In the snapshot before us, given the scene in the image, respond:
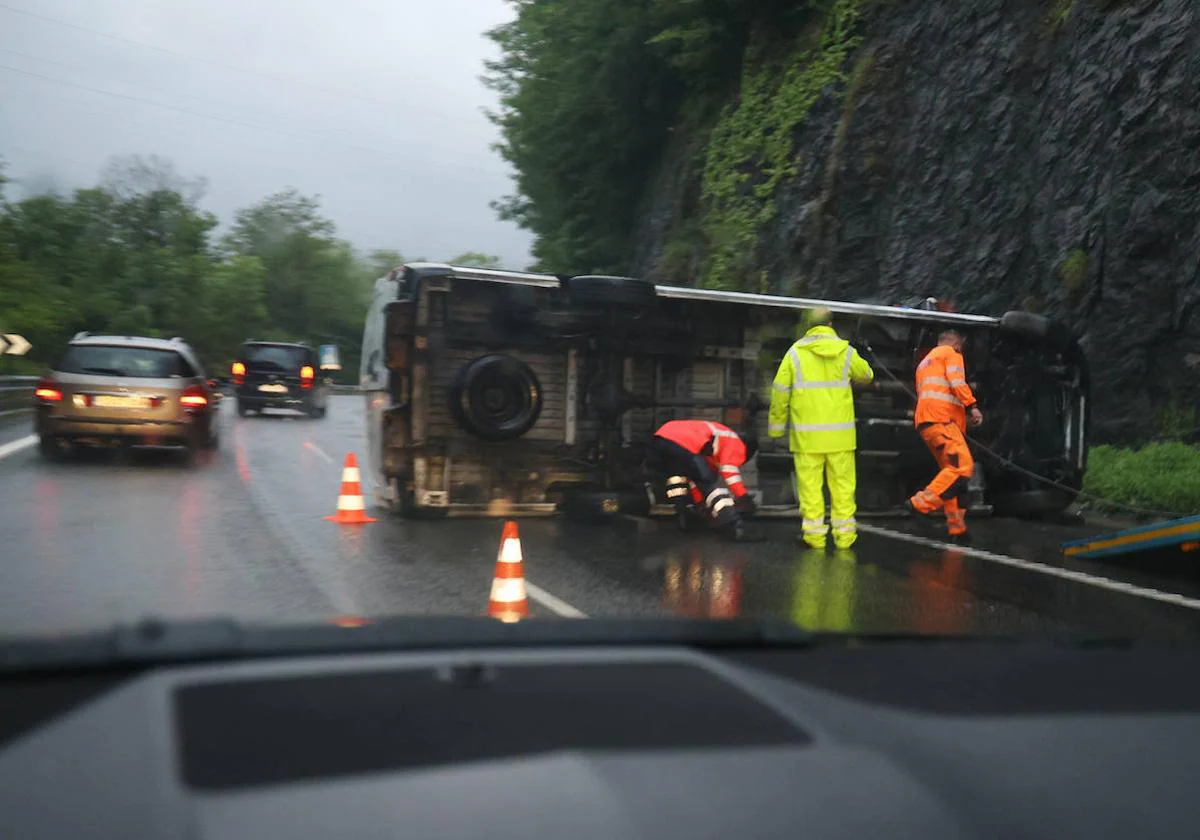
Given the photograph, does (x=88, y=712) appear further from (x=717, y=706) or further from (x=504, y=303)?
(x=504, y=303)

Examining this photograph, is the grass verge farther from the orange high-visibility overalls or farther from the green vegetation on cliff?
the green vegetation on cliff

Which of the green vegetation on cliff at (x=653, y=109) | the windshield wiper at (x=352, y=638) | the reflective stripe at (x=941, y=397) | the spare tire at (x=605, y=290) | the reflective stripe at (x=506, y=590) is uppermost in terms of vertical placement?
the green vegetation on cliff at (x=653, y=109)

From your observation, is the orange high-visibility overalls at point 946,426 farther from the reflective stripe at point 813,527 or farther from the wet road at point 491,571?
the reflective stripe at point 813,527

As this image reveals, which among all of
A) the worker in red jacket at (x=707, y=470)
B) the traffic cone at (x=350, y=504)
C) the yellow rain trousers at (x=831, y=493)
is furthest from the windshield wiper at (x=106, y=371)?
the yellow rain trousers at (x=831, y=493)

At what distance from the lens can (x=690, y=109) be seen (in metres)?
32.6

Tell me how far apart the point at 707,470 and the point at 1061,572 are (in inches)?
121

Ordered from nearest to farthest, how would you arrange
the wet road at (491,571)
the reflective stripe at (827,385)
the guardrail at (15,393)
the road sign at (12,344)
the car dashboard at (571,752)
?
1. the car dashboard at (571,752)
2. the wet road at (491,571)
3. the reflective stripe at (827,385)
4. the guardrail at (15,393)
5. the road sign at (12,344)

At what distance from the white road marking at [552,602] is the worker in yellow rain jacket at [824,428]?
3.28m

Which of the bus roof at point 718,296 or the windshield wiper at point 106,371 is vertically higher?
the bus roof at point 718,296

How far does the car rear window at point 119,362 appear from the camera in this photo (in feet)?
52.5

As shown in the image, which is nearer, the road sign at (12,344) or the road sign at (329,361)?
the road sign at (12,344)

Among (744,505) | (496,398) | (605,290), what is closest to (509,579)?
(496,398)

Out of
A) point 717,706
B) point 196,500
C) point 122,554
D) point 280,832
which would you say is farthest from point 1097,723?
point 196,500

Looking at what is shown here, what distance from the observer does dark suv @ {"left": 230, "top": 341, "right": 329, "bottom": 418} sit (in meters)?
31.0
